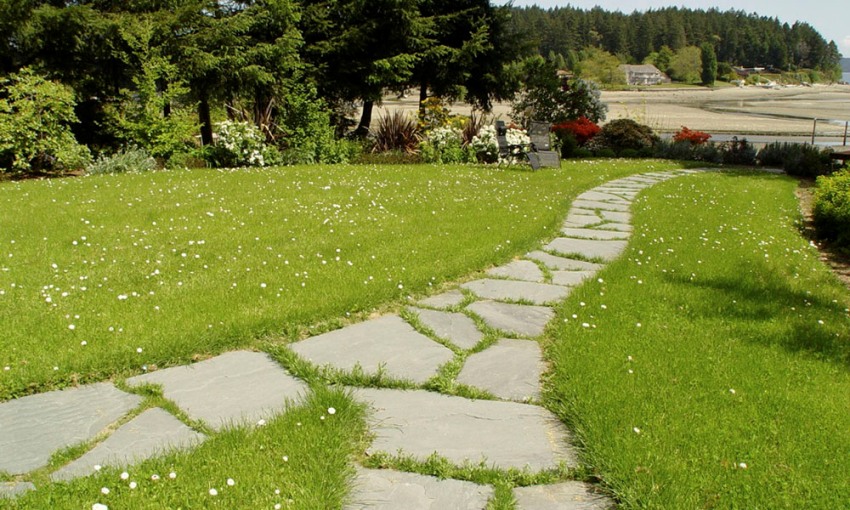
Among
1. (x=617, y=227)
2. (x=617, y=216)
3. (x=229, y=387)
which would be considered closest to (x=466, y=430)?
(x=229, y=387)

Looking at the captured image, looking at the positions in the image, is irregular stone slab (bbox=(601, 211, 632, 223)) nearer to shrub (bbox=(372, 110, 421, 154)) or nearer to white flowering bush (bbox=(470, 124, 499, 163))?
white flowering bush (bbox=(470, 124, 499, 163))

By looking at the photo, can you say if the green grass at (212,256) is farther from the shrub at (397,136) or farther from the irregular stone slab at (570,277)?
the shrub at (397,136)

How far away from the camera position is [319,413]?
96.3 inches

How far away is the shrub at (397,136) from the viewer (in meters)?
13.3

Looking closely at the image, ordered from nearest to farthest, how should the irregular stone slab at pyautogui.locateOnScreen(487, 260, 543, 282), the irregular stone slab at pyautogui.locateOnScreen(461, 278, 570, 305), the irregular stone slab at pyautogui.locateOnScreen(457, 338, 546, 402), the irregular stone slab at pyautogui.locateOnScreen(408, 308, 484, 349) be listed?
1. the irregular stone slab at pyautogui.locateOnScreen(457, 338, 546, 402)
2. the irregular stone slab at pyautogui.locateOnScreen(408, 308, 484, 349)
3. the irregular stone slab at pyautogui.locateOnScreen(461, 278, 570, 305)
4. the irregular stone slab at pyautogui.locateOnScreen(487, 260, 543, 282)

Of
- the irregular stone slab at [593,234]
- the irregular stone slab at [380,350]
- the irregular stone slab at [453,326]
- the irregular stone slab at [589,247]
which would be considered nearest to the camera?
the irregular stone slab at [380,350]

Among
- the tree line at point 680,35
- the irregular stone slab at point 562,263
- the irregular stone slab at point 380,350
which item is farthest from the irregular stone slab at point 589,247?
the tree line at point 680,35

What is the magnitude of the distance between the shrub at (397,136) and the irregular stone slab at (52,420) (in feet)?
36.2

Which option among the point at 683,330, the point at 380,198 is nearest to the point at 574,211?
the point at 380,198

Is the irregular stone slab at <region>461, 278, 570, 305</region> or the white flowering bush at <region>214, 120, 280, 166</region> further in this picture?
the white flowering bush at <region>214, 120, 280, 166</region>

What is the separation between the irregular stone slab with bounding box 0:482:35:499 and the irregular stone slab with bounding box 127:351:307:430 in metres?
0.60

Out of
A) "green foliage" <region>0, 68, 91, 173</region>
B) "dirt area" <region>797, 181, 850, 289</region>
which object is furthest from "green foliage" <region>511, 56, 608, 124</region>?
"green foliage" <region>0, 68, 91, 173</region>

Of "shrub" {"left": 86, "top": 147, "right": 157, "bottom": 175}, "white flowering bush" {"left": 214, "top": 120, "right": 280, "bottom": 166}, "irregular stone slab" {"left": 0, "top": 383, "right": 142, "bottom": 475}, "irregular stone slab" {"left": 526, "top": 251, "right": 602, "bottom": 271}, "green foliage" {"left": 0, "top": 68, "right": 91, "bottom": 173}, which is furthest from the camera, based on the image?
"white flowering bush" {"left": 214, "top": 120, "right": 280, "bottom": 166}

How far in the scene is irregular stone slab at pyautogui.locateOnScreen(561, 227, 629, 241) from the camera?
5848 mm
